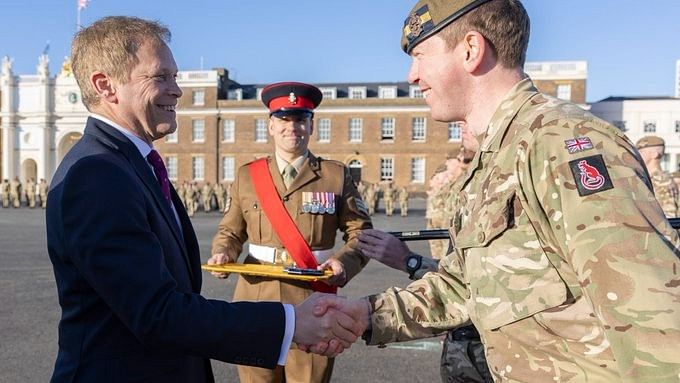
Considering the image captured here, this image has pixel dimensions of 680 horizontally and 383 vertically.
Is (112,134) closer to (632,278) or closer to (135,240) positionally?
(135,240)

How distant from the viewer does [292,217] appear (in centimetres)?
367

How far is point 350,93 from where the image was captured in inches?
2013

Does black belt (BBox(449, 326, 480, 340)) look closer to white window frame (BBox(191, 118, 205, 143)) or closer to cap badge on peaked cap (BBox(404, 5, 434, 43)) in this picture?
cap badge on peaked cap (BBox(404, 5, 434, 43))

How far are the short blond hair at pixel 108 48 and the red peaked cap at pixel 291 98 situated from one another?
1.76 metres

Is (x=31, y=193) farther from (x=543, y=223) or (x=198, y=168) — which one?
(x=543, y=223)

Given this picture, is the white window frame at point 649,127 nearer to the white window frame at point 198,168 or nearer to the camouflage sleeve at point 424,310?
the white window frame at point 198,168

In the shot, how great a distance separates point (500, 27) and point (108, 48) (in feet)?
4.31

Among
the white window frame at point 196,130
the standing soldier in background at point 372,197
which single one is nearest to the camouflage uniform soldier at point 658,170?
the standing soldier in background at point 372,197

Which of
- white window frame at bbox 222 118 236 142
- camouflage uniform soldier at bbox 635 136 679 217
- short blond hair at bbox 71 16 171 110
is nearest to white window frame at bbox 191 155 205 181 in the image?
white window frame at bbox 222 118 236 142

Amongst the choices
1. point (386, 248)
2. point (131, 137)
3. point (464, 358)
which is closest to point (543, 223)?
point (131, 137)

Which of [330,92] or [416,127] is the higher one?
[330,92]

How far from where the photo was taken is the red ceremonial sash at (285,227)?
3.57 metres

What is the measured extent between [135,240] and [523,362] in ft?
3.79

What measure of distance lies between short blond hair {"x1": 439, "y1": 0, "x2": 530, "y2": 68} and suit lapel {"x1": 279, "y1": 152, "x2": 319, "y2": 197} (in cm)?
206
